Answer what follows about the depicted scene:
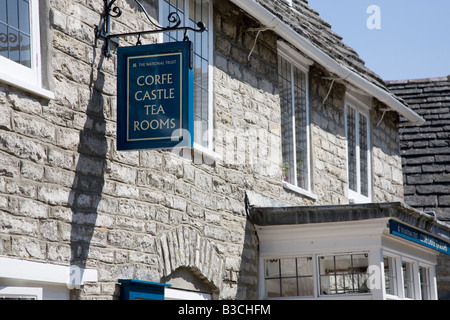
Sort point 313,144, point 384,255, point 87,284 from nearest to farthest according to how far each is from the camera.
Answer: point 87,284
point 384,255
point 313,144

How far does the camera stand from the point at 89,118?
7473 mm

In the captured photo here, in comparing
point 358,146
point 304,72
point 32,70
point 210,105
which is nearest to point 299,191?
point 304,72

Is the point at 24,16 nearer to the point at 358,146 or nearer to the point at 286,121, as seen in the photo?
the point at 286,121

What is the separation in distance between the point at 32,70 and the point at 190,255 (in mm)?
2960

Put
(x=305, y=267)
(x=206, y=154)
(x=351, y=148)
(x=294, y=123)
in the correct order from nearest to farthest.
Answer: (x=206, y=154) → (x=305, y=267) → (x=294, y=123) → (x=351, y=148)

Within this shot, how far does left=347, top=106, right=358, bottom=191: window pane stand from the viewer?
13.8 m

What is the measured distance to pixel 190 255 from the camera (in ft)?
29.2

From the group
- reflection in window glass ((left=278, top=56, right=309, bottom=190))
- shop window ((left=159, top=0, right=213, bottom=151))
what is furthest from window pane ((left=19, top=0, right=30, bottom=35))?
reflection in window glass ((left=278, top=56, right=309, bottom=190))

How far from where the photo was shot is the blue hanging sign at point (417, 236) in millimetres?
10000

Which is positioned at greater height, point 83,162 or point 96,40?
point 96,40

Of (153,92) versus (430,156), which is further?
(430,156)

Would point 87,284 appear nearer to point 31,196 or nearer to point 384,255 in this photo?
point 31,196
